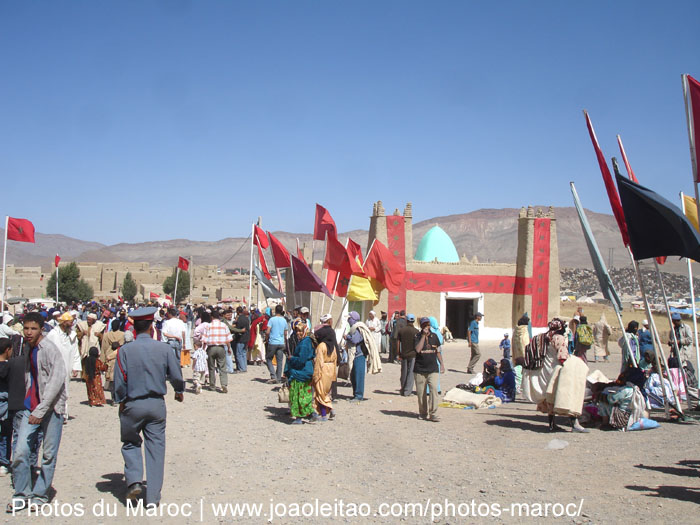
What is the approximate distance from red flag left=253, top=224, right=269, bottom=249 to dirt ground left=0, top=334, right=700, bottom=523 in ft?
29.4

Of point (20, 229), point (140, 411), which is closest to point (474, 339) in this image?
point (140, 411)

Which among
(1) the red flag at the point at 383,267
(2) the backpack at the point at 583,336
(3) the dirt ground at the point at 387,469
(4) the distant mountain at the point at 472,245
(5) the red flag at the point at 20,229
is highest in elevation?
(4) the distant mountain at the point at 472,245

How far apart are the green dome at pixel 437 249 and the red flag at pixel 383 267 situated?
12718mm

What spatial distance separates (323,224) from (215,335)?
4.17m

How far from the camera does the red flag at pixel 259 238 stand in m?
19.1

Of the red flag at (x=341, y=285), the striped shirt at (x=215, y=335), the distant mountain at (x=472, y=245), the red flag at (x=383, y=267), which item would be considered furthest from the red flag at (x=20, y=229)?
the distant mountain at (x=472, y=245)

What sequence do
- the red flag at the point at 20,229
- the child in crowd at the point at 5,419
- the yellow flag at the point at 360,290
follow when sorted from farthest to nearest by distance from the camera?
1. the red flag at the point at 20,229
2. the yellow flag at the point at 360,290
3. the child in crowd at the point at 5,419

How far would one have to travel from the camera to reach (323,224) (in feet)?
49.3

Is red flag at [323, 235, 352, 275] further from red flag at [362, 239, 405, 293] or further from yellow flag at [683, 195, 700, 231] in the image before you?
yellow flag at [683, 195, 700, 231]

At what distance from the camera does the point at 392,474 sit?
271 inches

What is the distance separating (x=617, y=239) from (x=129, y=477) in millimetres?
162959

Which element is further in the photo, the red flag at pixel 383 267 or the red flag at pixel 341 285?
the red flag at pixel 383 267

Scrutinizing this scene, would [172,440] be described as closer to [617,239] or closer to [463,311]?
[463,311]

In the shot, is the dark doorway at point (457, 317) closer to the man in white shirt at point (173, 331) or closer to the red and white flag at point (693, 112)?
the man in white shirt at point (173, 331)
